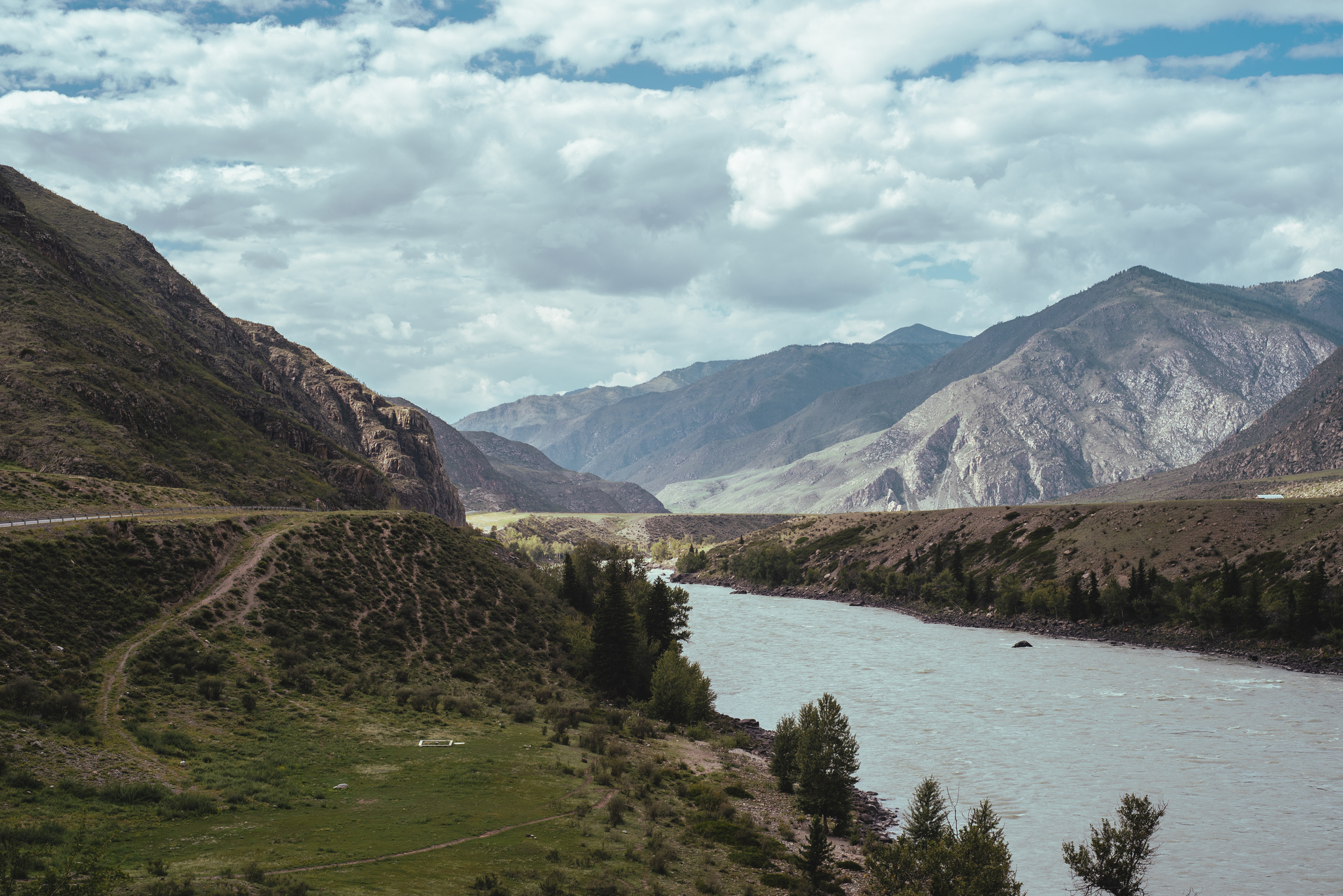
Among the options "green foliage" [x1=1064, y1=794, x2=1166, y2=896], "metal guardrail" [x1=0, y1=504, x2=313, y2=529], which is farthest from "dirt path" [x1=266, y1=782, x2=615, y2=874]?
"metal guardrail" [x1=0, y1=504, x2=313, y2=529]

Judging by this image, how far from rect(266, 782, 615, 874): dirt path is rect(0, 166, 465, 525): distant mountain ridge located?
201ft

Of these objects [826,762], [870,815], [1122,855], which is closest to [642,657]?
[826,762]

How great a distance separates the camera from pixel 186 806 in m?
28.2

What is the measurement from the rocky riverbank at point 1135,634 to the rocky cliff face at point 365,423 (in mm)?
93547

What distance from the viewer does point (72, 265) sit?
4631 inches

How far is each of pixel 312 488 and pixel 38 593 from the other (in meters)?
64.7

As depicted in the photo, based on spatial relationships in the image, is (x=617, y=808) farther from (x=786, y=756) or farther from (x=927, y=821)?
(x=786, y=756)

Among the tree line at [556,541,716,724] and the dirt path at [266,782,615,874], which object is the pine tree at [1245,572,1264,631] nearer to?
the tree line at [556,541,716,724]

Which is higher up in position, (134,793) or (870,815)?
(134,793)

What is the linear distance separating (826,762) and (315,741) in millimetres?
25233

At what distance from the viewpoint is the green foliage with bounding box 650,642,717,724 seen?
6122 cm

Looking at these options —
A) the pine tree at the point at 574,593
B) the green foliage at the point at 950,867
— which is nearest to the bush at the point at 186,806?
the green foliage at the point at 950,867

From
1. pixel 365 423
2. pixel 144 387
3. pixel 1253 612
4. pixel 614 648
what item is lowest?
pixel 614 648

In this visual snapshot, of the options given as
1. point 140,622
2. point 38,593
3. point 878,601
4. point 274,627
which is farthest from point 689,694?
point 878,601
